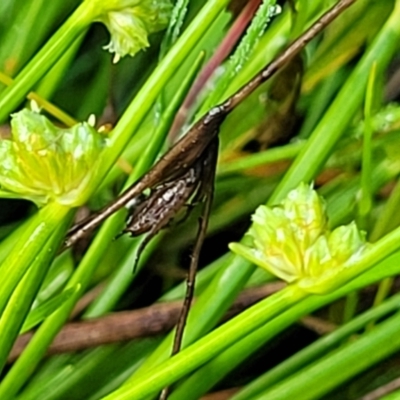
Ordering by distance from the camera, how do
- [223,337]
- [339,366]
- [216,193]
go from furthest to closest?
[216,193] < [339,366] < [223,337]

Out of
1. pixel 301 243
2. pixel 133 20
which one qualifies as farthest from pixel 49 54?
pixel 301 243

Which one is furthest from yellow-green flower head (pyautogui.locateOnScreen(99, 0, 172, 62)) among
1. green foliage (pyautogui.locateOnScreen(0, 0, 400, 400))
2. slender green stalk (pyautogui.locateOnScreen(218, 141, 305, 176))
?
slender green stalk (pyautogui.locateOnScreen(218, 141, 305, 176))

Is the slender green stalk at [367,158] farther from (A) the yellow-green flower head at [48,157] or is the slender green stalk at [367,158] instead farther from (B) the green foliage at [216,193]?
(A) the yellow-green flower head at [48,157]

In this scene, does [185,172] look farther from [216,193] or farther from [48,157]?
[216,193]

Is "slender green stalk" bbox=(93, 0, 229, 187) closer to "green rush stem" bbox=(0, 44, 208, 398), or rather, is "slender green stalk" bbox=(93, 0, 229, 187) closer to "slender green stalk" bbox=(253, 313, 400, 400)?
"green rush stem" bbox=(0, 44, 208, 398)

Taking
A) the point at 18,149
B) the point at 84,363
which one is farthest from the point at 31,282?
the point at 84,363
